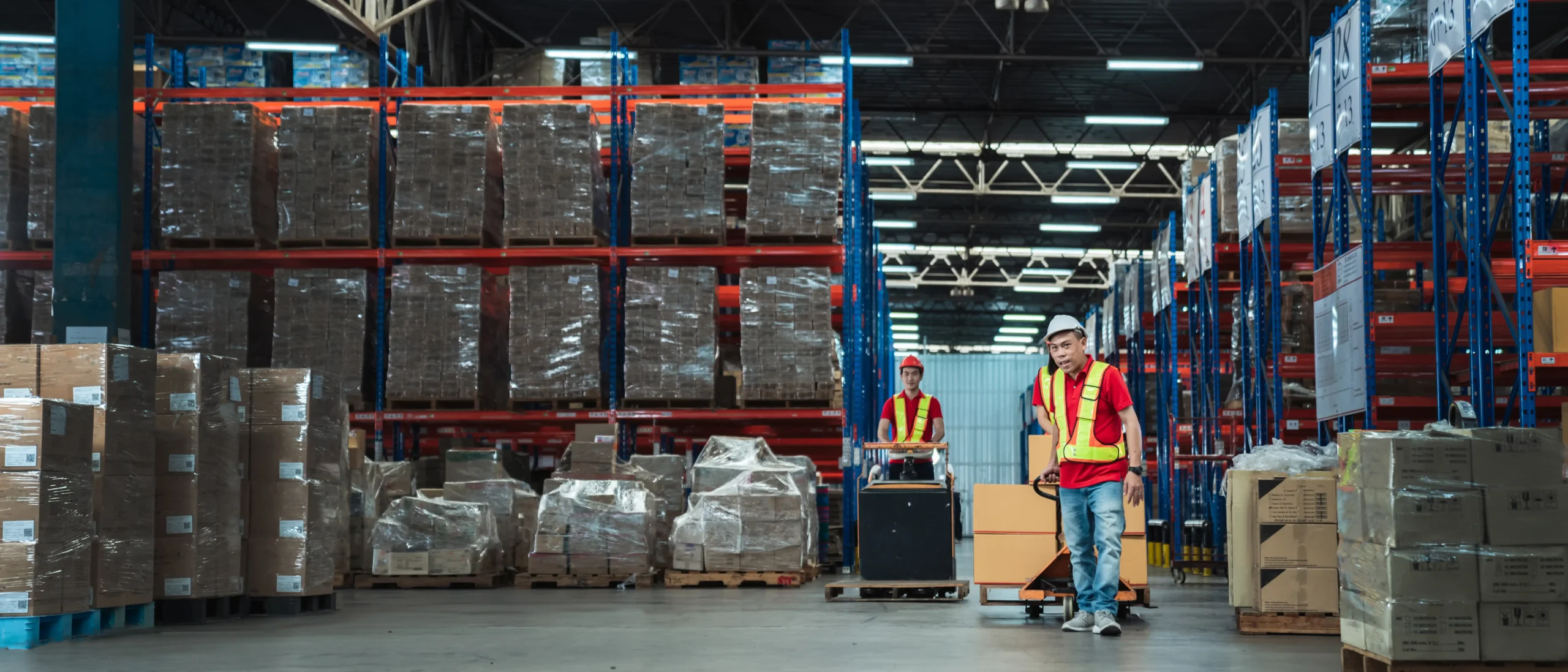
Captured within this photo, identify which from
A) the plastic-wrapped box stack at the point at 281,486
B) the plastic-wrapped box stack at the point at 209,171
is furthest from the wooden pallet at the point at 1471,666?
the plastic-wrapped box stack at the point at 209,171

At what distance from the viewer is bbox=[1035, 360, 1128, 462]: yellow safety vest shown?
23.8ft

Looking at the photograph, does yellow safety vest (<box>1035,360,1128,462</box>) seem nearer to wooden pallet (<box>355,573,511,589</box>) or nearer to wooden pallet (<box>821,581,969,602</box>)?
wooden pallet (<box>821,581,969,602</box>)

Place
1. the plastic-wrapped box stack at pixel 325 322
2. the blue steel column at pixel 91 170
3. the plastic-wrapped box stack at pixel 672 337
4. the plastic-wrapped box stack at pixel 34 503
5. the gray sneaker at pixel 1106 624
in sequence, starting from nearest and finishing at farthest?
the plastic-wrapped box stack at pixel 34 503
the gray sneaker at pixel 1106 624
the blue steel column at pixel 91 170
the plastic-wrapped box stack at pixel 672 337
the plastic-wrapped box stack at pixel 325 322

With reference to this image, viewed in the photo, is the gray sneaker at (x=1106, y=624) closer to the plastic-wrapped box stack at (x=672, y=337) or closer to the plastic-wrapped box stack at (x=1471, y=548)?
the plastic-wrapped box stack at (x=1471, y=548)

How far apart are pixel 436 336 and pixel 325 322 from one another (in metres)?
1.12

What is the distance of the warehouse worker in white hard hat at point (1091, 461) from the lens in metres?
7.24

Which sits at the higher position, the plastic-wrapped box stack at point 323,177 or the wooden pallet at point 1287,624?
the plastic-wrapped box stack at point 323,177

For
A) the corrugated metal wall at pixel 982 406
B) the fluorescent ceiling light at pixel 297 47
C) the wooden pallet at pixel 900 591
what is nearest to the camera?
the wooden pallet at pixel 900 591

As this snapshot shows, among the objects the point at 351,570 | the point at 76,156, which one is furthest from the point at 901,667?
the point at 351,570

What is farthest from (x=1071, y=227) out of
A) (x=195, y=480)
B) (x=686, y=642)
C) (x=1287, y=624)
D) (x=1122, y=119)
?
(x=686, y=642)

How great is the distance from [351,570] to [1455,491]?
9704 millimetres

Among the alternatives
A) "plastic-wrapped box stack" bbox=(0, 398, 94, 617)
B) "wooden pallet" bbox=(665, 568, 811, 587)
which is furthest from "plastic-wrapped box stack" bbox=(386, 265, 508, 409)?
"plastic-wrapped box stack" bbox=(0, 398, 94, 617)

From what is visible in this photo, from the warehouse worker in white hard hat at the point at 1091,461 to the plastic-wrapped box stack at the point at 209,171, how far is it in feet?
30.8

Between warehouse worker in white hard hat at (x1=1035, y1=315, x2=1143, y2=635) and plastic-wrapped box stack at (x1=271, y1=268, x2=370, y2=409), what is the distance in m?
8.36
